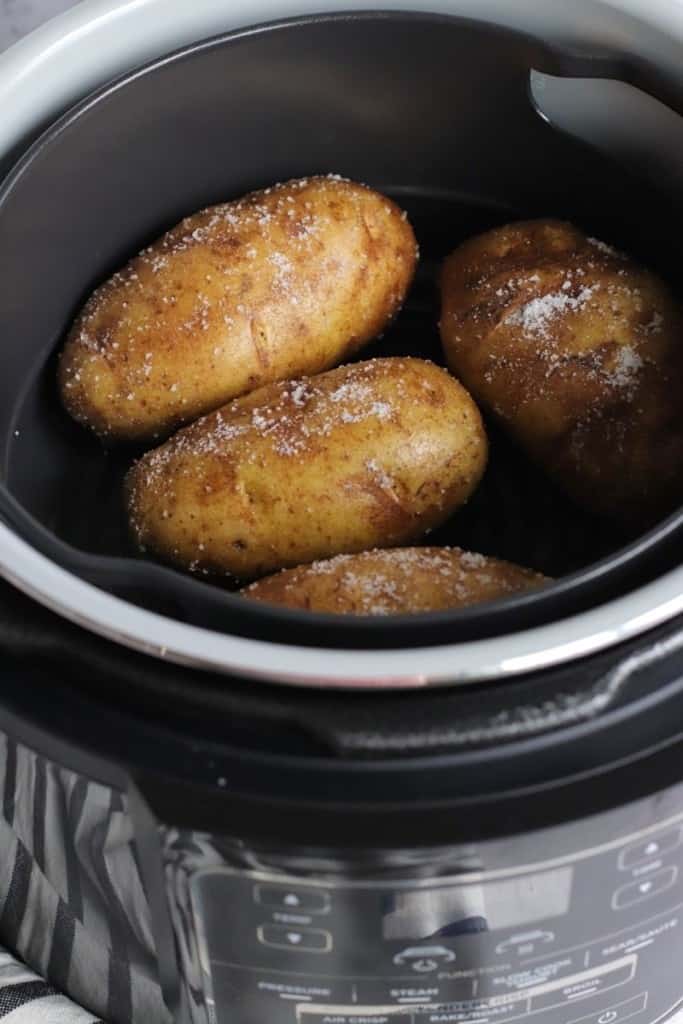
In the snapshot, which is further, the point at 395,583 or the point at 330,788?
the point at 395,583

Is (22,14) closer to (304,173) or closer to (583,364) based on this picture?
(304,173)

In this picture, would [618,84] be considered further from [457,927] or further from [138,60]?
[457,927]

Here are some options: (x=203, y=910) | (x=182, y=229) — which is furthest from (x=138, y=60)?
(x=203, y=910)

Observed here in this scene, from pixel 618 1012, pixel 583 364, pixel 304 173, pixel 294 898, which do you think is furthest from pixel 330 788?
pixel 304 173

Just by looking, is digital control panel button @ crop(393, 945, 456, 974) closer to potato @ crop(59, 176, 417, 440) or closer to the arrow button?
the arrow button

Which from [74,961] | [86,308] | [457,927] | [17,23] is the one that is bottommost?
[74,961]
